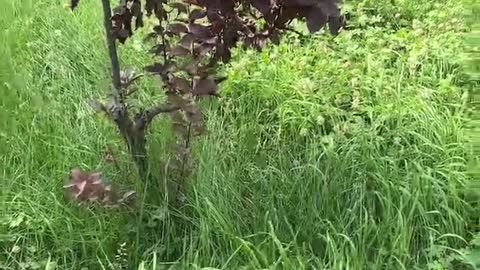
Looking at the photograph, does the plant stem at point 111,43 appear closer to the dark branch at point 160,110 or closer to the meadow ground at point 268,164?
the dark branch at point 160,110

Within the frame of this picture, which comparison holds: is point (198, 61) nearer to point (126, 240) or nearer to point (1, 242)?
point (126, 240)

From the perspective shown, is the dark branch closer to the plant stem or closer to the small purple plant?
the plant stem

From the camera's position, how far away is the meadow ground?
258 cm

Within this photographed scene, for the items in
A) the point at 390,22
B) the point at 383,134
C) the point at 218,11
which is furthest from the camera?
the point at 390,22

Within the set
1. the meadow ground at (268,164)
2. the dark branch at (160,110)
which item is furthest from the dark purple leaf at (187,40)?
the meadow ground at (268,164)

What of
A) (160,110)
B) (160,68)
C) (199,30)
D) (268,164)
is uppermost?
(199,30)

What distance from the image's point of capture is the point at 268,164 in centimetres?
297

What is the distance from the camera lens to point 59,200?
2.81 metres

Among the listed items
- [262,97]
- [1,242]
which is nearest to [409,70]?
[262,97]

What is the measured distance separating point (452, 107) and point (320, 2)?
1234 mm

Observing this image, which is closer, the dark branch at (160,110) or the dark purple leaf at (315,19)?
the dark purple leaf at (315,19)

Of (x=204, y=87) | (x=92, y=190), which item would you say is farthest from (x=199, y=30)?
(x=92, y=190)

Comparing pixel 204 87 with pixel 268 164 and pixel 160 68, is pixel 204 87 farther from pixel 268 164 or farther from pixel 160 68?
pixel 268 164

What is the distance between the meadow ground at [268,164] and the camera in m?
2.58
